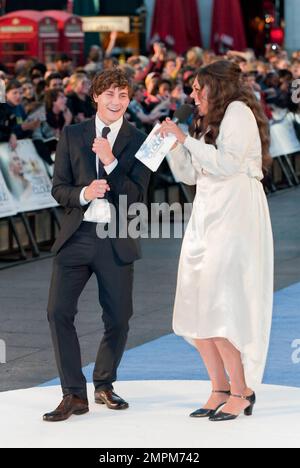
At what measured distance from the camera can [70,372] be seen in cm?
779

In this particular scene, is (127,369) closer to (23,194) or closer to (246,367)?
(246,367)

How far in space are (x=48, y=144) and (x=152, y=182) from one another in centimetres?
231

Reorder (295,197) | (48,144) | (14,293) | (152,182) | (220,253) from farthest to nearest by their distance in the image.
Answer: (295,197) < (152,182) < (48,144) < (14,293) < (220,253)

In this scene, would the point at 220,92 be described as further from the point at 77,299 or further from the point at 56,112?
the point at 56,112

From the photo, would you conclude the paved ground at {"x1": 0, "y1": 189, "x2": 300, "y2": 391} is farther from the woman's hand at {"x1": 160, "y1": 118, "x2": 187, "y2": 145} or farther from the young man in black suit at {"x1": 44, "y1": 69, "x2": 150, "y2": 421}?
the woman's hand at {"x1": 160, "y1": 118, "x2": 187, "y2": 145}

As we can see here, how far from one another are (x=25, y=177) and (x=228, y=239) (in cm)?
744

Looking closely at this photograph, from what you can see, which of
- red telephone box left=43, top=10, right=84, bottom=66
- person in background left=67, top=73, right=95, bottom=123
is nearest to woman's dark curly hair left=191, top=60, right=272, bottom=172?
person in background left=67, top=73, right=95, bottom=123

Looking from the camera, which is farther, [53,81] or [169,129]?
[53,81]

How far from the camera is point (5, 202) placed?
1446 centimetres

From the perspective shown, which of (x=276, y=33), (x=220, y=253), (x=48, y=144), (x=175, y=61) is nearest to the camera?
(x=220, y=253)

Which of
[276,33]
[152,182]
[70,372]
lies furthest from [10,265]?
[276,33]

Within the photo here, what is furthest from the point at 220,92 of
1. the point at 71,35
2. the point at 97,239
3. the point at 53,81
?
the point at 71,35

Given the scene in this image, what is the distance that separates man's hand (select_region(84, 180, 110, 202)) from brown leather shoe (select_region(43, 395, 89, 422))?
1.13m

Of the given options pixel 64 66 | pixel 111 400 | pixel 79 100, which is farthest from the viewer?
pixel 64 66
